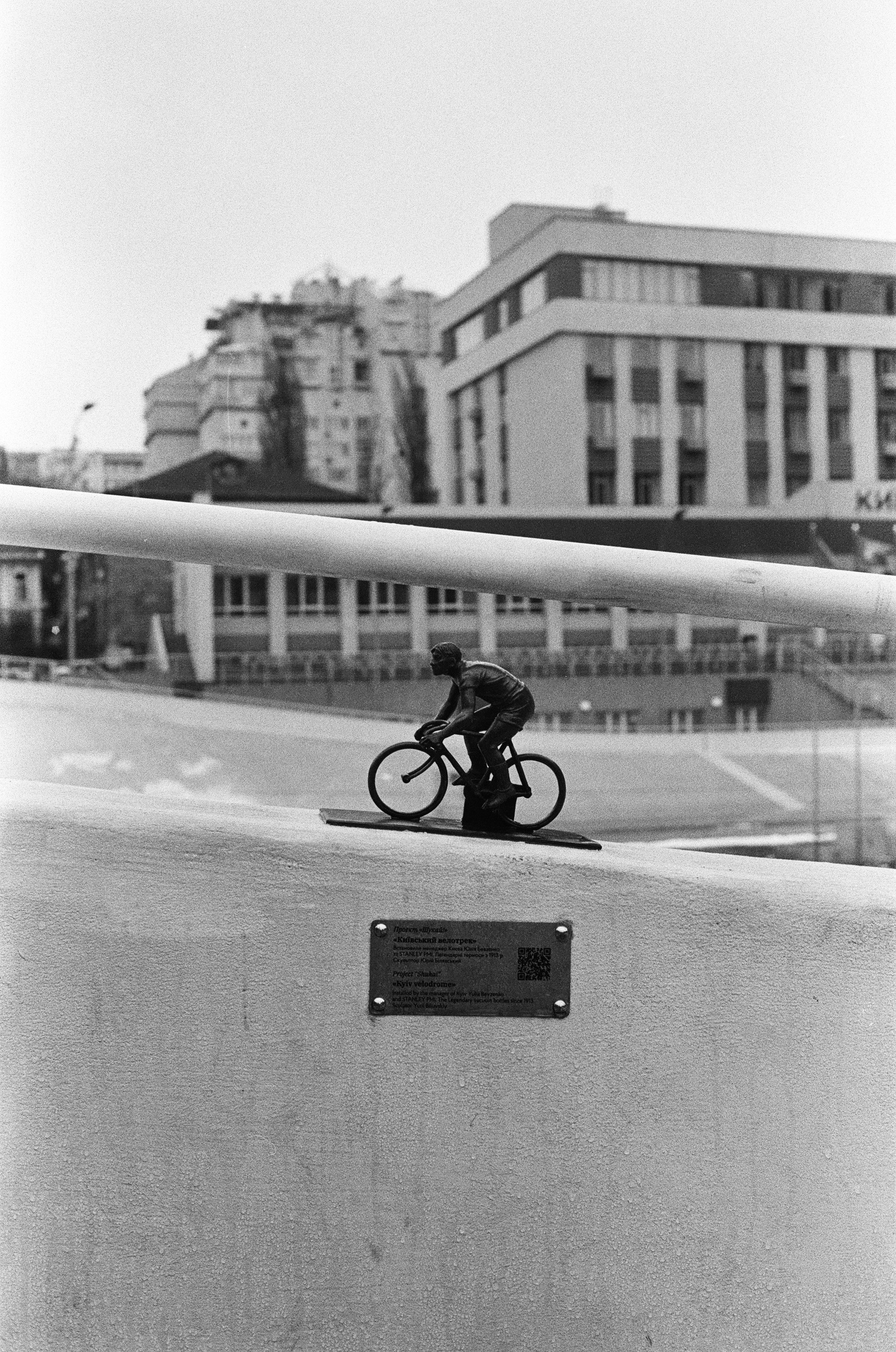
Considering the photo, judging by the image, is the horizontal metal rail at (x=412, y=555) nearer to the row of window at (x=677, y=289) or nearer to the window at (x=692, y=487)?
the row of window at (x=677, y=289)

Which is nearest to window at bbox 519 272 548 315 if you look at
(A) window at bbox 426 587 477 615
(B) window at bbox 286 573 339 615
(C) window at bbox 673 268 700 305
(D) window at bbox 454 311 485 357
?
(D) window at bbox 454 311 485 357

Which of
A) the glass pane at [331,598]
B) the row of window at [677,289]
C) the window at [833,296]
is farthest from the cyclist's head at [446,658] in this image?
the window at [833,296]

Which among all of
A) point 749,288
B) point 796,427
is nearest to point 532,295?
point 749,288

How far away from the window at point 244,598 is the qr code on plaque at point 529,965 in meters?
38.0

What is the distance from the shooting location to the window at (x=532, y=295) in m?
46.5

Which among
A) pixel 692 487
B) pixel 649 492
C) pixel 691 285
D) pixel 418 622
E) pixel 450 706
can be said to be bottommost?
pixel 450 706

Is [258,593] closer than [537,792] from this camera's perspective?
No

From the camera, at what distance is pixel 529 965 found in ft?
7.72

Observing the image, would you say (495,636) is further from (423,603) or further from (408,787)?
(408,787)

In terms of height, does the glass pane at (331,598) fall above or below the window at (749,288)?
below

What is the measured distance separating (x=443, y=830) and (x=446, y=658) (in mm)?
309

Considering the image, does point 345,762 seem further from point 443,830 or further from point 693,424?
point 693,424

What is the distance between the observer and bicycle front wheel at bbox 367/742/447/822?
250 centimetres

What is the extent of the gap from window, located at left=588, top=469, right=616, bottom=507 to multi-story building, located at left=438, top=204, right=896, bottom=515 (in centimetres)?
6
